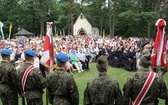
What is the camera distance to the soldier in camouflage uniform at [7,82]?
6577mm

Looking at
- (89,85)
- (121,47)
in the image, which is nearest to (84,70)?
(121,47)

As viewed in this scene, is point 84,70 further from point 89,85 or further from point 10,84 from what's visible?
point 89,85

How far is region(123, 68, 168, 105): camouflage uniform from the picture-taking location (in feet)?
15.5

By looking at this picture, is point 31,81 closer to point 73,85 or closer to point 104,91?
point 73,85

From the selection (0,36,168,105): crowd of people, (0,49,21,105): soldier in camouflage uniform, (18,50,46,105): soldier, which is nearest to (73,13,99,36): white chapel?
(0,49,21,105): soldier in camouflage uniform

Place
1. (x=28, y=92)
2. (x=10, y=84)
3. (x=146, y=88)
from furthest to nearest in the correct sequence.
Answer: (x=10, y=84), (x=28, y=92), (x=146, y=88)

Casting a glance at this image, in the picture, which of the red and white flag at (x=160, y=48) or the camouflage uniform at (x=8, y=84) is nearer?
the camouflage uniform at (x=8, y=84)

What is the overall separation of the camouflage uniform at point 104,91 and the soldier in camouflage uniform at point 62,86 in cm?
55

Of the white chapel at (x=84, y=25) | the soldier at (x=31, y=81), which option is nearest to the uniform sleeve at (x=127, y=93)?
the soldier at (x=31, y=81)

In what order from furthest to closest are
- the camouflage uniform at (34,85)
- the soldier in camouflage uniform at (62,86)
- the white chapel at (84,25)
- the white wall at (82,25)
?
the white wall at (82,25) < the white chapel at (84,25) < the camouflage uniform at (34,85) < the soldier in camouflage uniform at (62,86)

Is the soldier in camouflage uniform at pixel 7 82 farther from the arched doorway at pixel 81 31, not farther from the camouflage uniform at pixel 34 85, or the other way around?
the arched doorway at pixel 81 31

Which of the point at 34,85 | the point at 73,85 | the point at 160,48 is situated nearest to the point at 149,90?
the point at 73,85

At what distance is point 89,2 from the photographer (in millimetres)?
51000

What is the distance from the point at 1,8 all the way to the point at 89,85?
177 ft
